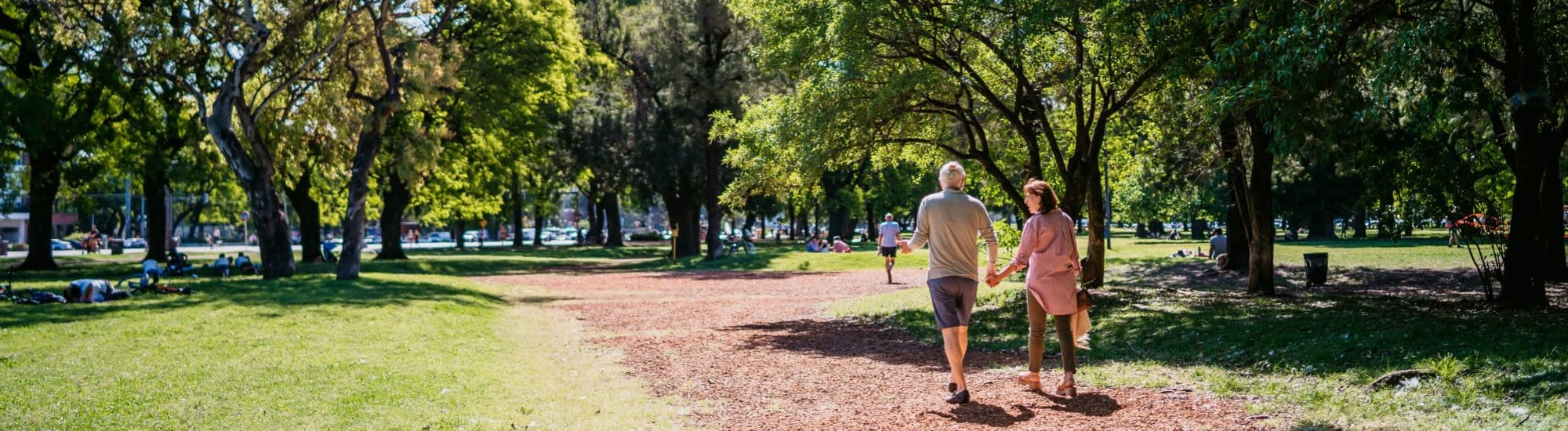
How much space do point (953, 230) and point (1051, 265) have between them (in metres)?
0.72

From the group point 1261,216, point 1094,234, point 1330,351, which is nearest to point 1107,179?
point 1094,234

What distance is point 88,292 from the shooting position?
16.0 m

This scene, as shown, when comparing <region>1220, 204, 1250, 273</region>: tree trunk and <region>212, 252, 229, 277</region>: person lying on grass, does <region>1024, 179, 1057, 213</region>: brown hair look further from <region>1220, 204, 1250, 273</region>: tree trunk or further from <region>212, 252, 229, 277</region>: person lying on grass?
<region>212, 252, 229, 277</region>: person lying on grass

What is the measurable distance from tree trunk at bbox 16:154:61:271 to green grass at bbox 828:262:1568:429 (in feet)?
78.3

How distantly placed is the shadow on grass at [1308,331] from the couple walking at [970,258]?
2261 mm

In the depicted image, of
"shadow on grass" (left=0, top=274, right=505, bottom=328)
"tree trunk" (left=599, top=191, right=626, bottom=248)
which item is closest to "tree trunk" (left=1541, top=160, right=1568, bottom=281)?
"shadow on grass" (left=0, top=274, right=505, bottom=328)

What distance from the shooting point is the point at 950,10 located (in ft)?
47.7

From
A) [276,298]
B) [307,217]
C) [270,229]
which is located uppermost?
[307,217]

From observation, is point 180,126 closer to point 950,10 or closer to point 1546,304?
point 950,10

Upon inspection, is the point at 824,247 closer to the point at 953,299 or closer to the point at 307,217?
the point at 307,217

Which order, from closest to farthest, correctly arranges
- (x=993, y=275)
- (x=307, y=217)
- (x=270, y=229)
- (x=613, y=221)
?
1. (x=993, y=275)
2. (x=270, y=229)
3. (x=307, y=217)
4. (x=613, y=221)

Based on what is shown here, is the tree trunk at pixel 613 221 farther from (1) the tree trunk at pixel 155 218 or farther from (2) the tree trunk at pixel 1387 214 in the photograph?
(2) the tree trunk at pixel 1387 214

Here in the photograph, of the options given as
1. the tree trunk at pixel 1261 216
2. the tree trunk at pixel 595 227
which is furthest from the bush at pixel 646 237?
the tree trunk at pixel 1261 216

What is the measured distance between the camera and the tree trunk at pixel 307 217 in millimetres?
34375
